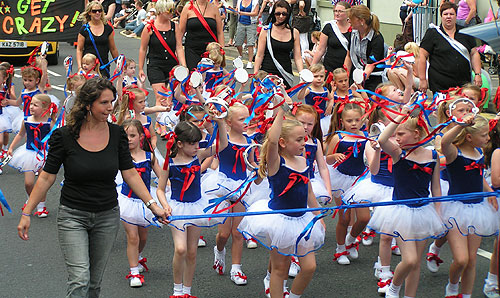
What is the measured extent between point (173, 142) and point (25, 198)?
3515 millimetres

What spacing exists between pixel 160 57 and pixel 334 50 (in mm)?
2400

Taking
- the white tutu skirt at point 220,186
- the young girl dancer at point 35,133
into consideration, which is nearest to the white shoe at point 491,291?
the white tutu skirt at point 220,186

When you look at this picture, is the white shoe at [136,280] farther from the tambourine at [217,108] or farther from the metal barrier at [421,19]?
the metal barrier at [421,19]

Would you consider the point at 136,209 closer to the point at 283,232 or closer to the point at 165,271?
the point at 165,271

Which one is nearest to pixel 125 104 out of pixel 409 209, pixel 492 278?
pixel 409 209

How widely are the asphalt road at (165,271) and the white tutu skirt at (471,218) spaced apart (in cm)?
67

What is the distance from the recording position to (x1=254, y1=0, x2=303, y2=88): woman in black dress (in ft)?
31.6

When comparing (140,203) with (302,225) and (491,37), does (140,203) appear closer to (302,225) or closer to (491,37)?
(302,225)

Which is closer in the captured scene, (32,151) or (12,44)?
(32,151)

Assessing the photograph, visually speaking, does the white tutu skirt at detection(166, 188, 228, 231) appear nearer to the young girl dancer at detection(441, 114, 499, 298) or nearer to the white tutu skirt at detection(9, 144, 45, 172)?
→ the young girl dancer at detection(441, 114, 499, 298)

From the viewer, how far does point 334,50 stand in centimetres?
991

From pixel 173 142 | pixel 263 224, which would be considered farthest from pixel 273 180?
pixel 173 142

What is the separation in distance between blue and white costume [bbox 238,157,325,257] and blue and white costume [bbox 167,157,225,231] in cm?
57

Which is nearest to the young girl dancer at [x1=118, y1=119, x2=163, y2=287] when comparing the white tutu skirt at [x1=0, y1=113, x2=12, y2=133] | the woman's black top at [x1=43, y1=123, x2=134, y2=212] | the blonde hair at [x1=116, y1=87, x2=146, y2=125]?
the blonde hair at [x1=116, y1=87, x2=146, y2=125]
